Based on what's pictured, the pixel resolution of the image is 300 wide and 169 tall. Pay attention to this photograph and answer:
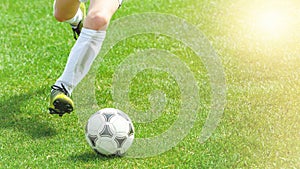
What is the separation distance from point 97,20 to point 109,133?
907mm

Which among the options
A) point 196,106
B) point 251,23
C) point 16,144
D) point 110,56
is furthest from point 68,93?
point 251,23

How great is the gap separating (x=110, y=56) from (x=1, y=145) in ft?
7.14

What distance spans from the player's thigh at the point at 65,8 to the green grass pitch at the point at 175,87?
27.0 inches

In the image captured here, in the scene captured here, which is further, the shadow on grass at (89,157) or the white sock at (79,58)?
the white sock at (79,58)

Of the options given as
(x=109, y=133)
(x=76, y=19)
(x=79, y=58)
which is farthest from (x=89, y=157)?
(x=76, y=19)

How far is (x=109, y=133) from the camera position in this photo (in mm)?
4781

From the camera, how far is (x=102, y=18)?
510cm

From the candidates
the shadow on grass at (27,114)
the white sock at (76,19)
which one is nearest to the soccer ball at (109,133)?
the shadow on grass at (27,114)

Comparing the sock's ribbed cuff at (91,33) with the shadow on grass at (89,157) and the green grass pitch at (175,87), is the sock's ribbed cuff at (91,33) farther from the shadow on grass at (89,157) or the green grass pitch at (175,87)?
the shadow on grass at (89,157)

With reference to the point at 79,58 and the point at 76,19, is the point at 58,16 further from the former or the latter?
the point at 79,58

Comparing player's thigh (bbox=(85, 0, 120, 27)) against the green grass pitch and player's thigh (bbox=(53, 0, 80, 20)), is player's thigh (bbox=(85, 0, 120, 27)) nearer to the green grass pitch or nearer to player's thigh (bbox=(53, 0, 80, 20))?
player's thigh (bbox=(53, 0, 80, 20))

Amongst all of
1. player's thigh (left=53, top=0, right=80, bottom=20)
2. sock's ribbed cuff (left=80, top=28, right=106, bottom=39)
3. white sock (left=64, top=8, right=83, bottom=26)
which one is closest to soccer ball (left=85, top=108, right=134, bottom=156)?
sock's ribbed cuff (left=80, top=28, right=106, bottom=39)

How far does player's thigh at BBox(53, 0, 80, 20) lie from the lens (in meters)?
5.89

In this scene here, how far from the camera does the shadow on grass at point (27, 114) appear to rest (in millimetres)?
5348
